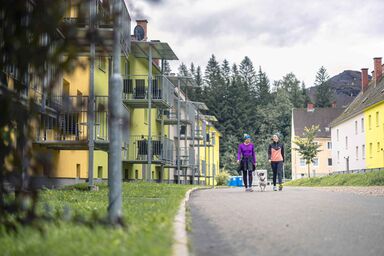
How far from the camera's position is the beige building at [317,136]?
327ft

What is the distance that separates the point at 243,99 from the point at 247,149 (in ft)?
304

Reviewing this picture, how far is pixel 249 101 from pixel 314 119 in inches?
526

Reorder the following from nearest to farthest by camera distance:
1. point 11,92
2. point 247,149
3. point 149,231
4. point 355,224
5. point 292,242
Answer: point 11,92
point 149,231
point 292,242
point 355,224
point 247,149

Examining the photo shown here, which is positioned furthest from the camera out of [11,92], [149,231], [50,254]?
[149,231]

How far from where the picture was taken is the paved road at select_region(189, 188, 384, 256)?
6203 millimetres

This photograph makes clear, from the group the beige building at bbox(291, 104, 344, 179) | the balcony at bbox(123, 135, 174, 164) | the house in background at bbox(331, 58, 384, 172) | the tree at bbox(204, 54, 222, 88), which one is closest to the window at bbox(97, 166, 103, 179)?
the balcony at bbox(123, 135, 174, 164)

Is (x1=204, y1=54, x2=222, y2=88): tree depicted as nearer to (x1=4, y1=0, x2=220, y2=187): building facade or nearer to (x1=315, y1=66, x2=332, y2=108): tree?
(x1=315, y1=66, x2=332, y2=108): tree

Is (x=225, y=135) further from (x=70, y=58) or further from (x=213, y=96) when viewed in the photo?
(x=70, y=58)

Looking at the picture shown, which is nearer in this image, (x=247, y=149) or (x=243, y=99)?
(x=247, y=149)

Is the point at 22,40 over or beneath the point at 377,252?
over

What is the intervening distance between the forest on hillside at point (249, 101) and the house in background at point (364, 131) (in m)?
22.6

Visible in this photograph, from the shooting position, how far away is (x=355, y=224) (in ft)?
27.1

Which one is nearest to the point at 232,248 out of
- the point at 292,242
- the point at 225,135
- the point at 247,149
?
the point at 292,242

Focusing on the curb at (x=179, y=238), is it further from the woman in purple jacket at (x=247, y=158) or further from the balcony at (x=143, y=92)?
the balcony at (x=143, y=92)
